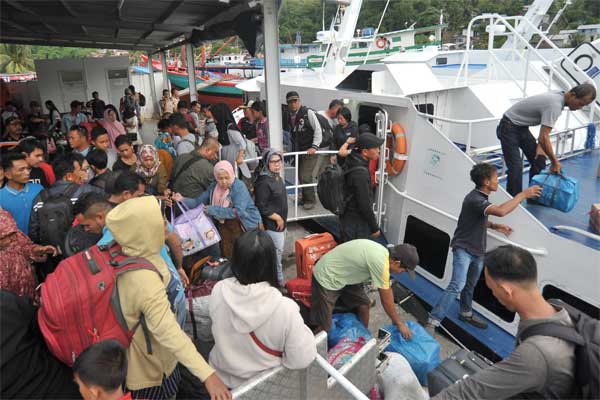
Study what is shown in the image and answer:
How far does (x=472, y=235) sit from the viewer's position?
363 centimetres

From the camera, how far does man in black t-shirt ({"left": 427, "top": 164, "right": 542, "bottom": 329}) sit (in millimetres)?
3387

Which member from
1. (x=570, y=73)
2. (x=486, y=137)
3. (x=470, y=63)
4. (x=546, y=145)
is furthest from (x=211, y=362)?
(x=470, y=63)

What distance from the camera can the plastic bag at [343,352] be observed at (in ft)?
7.81

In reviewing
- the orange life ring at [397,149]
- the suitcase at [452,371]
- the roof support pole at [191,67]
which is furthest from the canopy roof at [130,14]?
the suitcase at [452,371]

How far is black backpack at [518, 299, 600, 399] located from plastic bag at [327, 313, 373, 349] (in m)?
1.62

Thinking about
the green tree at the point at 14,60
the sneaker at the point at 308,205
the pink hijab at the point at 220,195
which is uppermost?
the green tree at the point at 14,60

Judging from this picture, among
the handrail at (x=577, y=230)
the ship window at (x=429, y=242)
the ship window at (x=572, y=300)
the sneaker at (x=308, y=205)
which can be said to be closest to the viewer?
the handrail at (x=577, y=230)

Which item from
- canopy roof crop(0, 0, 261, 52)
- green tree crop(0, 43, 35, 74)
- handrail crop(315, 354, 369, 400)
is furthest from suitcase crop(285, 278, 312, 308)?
green tree crop(0, 43, 35, 74)

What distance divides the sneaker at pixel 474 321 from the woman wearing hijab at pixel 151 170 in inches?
135

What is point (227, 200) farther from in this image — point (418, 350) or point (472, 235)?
point (472, 235)

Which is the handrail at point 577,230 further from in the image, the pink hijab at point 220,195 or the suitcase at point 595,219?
the pink hijab at point 220,195

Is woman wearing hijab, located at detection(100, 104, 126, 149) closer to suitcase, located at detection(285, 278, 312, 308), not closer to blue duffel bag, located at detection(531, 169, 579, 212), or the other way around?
suitcase, located at detection(285, 278, 312, 308)

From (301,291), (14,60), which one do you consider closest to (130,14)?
(301,291)

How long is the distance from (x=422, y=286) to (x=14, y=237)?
4235 millimetres
